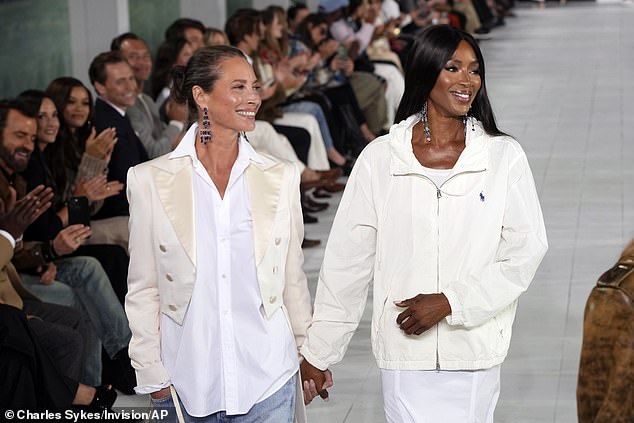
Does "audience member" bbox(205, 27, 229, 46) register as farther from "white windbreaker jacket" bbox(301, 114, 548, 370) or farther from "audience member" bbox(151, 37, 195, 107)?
"white windbreaker jacket" bbox(301, 114, 548, 370)

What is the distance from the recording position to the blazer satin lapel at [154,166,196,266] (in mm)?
2914

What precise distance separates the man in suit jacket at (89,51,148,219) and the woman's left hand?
3219 millimetres

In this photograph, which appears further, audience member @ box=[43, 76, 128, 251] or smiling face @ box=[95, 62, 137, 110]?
smiling face @ box=[95, 62, 137, 110]

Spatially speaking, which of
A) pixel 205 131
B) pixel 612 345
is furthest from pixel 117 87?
pixel 612 345

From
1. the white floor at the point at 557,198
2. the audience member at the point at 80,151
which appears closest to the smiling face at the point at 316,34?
the white floor at the point at 557,198

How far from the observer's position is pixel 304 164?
8.57 m

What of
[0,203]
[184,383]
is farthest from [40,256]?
[184,383]

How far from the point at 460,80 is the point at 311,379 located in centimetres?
80

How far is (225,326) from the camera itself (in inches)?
114

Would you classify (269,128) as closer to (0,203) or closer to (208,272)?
(0,203)

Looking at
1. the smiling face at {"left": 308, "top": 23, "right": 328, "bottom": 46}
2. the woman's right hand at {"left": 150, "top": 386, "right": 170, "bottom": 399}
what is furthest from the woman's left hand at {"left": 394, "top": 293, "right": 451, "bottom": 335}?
the smiling face at {"left": 308, "top": 23, "right": 328, "bottom": 46}

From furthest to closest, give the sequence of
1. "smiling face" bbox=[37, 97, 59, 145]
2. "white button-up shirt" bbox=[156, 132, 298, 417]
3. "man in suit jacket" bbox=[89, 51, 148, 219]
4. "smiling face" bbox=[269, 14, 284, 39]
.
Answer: "smiling face" bbox=[269, 14, 284, 39] → "man in suit jacket" bbox=[89, 51, 148, 219] → "smiling face" bbox=[37, 97, 59, 145] → "white button-up shirt" bbox=[156, 132, 298, 417]

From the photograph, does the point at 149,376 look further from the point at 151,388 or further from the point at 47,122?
the point at 47,122

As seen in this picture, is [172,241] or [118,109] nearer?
[172,241]
